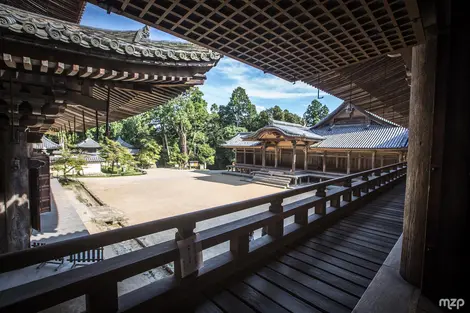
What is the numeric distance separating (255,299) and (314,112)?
163 feet

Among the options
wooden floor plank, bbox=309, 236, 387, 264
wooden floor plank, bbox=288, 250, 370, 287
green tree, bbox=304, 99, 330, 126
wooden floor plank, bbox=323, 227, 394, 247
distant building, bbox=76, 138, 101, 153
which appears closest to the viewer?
wooden floor plank, bbox=288, 250, 370, 287

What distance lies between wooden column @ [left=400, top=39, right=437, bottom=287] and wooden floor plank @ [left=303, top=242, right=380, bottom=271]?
52cm

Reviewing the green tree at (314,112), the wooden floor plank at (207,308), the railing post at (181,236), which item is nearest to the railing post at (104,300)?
the railing post at (181,236)

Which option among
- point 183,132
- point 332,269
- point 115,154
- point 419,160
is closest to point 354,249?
point 332,269

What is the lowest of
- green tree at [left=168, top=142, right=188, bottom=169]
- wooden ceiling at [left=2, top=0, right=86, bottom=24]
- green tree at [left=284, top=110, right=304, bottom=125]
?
green tree at [left=168, top=142, right=188, bottom=169]

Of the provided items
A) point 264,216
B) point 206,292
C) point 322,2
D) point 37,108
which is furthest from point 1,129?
point 322,2

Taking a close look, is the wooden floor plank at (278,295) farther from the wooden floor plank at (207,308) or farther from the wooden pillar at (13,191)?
the wooden pillar at (13,191)

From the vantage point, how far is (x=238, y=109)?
47938 mm

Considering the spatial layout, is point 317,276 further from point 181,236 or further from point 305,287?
point 181,236

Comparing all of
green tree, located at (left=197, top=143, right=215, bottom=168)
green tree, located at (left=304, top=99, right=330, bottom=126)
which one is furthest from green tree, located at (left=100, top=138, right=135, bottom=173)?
green tree, located at (left=304, top=99, right=330, bottom=126)

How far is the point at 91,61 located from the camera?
238 cm

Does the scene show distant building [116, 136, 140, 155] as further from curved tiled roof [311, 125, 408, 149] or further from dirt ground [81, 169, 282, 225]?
curved tiled roof [311, 125, 408, 149]

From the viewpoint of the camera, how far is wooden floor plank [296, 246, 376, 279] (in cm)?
250

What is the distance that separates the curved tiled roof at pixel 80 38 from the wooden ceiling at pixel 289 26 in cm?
95
